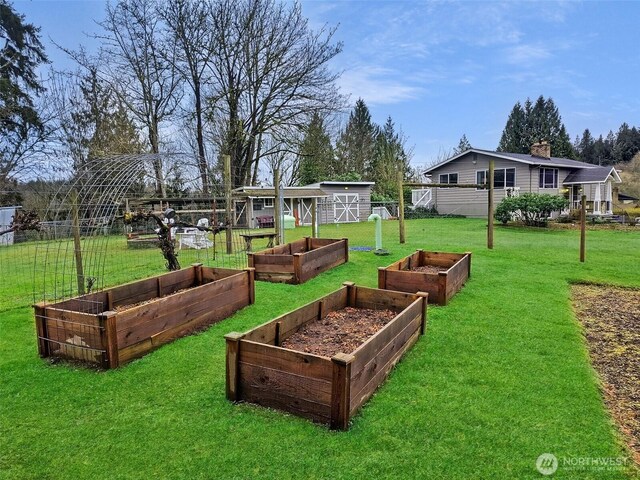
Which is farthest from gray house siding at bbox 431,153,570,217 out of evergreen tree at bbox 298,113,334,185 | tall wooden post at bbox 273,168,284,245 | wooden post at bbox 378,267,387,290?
wooden post at bbox 378,267,387,290

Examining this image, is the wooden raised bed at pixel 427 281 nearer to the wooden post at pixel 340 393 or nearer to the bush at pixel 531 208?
the wooden post at pixel 340 393

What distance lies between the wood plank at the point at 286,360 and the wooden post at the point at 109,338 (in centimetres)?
130

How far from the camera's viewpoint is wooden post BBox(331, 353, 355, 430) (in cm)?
232

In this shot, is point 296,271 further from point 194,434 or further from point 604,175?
point 604,175

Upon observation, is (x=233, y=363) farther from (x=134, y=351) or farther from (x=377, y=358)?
(x=134, y=351)

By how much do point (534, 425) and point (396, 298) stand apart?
1.87 metres

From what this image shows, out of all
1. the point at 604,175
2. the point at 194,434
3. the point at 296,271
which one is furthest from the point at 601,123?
the point at 194,434

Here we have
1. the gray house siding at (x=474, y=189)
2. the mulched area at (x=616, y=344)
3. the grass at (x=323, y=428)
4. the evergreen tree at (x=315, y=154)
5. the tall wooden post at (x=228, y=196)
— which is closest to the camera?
the grass at (x=323, y=428)

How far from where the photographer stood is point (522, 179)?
2039 centimetres

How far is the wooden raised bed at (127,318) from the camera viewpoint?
3264 millimetres

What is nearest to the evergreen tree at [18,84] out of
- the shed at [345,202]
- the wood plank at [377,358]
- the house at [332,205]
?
the house at [332,205]

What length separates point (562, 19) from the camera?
32.5ft

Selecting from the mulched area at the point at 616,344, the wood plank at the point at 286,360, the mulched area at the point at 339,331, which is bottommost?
the mulched area at the point at 616,344

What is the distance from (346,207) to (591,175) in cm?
1405
